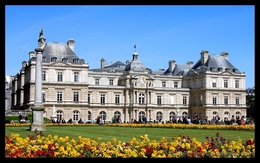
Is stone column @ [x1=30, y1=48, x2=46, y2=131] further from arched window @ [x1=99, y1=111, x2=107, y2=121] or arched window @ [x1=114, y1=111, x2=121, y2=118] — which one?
arched window @ [x1=114, y1=111, x2=121, y2=118]

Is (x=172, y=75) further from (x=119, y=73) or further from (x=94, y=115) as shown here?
(x=94, y=115)

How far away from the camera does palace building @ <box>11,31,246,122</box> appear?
207 ft

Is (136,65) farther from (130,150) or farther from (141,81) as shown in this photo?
(130,150)

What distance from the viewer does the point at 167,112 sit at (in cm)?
7419

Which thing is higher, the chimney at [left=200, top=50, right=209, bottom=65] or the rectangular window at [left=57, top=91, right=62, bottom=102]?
the chimney at [left=200, top=50, right=209, bottom=65]

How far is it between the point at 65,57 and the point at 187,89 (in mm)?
26627

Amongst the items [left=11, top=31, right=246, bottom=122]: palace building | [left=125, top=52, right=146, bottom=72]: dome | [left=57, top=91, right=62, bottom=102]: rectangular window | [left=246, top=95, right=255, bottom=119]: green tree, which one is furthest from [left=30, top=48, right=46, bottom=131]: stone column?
[left=246, top=95, right=255, bottom=119]: green tree

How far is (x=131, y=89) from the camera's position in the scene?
70.6 m

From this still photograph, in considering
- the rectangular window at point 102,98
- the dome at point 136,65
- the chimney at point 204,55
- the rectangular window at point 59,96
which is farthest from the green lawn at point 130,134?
the chimney at point 204,55

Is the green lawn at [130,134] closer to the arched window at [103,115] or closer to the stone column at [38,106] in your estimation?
the stone column at [38,106]

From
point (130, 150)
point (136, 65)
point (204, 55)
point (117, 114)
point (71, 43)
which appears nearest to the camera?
point (130, 150)

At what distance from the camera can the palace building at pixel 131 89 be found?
63.1m

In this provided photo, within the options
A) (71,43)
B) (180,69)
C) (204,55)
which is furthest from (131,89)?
(180,69)
